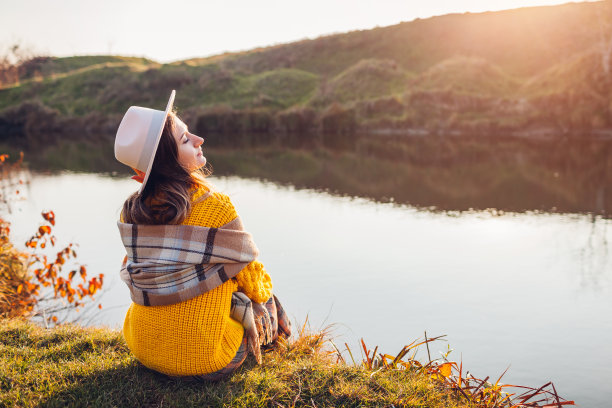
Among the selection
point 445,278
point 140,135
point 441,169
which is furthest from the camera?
point 441,169

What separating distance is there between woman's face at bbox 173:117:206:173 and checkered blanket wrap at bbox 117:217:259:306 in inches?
13.0

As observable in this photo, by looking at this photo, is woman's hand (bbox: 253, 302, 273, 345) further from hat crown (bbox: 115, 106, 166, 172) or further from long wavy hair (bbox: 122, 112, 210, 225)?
hat crown (bbox: 115, 106, 166, 172)

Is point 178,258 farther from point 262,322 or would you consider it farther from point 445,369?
point 445,369

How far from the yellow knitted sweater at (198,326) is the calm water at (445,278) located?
3.65 ft

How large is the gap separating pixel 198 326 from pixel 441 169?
1545 centimetres

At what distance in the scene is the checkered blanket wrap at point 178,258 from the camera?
242 centimetres

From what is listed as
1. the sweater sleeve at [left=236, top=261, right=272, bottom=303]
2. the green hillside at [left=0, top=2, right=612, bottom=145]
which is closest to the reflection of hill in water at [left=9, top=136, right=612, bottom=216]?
the green hillside at [left=0, top=2, right=612, bottom=145]

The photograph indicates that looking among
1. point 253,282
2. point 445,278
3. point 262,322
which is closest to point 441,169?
point 445,278

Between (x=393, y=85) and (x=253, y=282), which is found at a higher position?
(x=393, y=85)

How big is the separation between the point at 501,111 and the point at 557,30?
16660 mm

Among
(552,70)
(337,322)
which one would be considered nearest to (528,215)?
(337,322)

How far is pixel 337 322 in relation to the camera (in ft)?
18.2

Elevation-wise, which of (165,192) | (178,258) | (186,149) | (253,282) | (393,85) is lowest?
(253,282)

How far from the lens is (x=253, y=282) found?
2.66 metres
